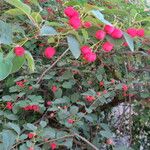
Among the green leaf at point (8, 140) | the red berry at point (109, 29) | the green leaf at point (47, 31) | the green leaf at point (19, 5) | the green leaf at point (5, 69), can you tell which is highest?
the green leaf at point (19, 5)

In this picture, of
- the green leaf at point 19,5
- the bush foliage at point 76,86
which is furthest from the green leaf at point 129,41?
the green leaf at point 19,5

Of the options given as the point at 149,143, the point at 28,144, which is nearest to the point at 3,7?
the point at 28,144

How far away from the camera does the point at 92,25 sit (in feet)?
3.11

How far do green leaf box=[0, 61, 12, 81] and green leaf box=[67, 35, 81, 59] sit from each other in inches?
6.6

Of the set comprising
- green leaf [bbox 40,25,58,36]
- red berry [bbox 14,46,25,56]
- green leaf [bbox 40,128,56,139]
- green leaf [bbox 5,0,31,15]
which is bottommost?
green leaf [bbox 40,128,56,139]

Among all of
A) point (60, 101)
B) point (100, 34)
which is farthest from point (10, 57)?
point (60, 101)

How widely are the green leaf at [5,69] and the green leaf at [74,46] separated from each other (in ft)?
0.55

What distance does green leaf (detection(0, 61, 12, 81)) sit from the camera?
0.83 m

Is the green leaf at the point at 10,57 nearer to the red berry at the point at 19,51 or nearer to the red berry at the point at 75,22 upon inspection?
the red berry at the point at 19,51

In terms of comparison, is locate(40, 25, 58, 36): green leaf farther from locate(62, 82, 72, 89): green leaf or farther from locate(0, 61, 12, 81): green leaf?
locate(62, 82, 72, 89): green leaf

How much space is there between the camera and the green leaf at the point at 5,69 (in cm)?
83

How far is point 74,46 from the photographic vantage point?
0.90 metres

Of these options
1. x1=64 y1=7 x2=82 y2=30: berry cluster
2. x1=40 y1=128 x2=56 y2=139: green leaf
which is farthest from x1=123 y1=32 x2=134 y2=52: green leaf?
x1=40 y1=128 x2=56 y2=139: green leaf

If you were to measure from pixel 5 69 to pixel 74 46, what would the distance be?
0.19 meters
